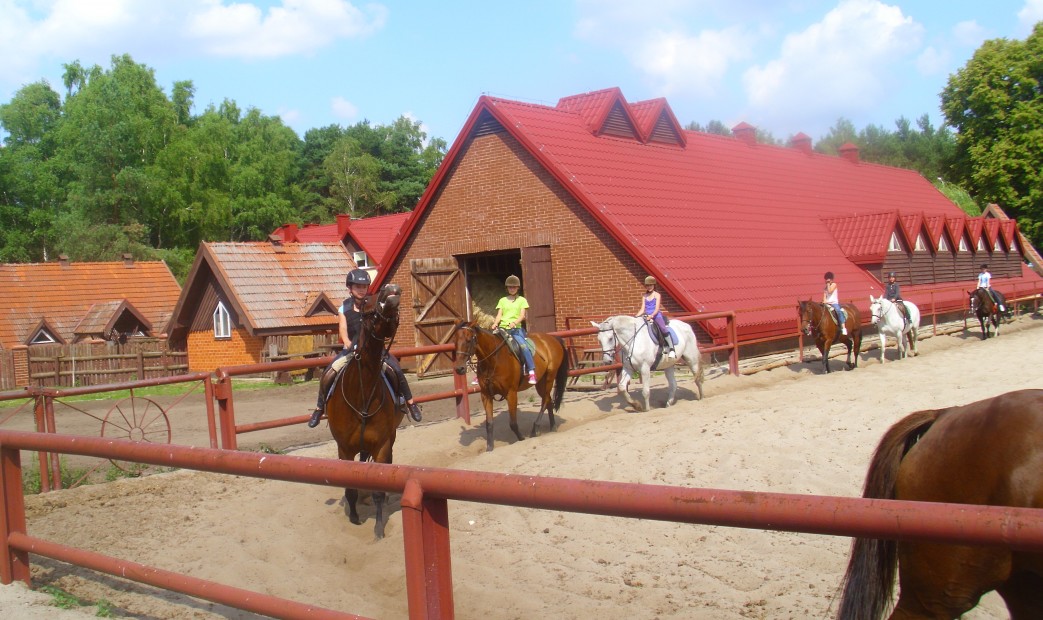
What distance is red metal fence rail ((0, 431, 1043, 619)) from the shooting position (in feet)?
7.72

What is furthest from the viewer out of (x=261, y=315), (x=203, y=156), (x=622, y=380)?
(x=203, y=156)

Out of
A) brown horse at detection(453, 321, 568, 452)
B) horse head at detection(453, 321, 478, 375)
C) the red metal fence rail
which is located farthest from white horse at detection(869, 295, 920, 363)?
the red metal fence rail

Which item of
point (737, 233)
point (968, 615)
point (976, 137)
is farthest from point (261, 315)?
point (976, 137)

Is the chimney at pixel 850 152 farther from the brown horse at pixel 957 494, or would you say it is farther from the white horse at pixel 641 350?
the brown horse at pixel 957 494

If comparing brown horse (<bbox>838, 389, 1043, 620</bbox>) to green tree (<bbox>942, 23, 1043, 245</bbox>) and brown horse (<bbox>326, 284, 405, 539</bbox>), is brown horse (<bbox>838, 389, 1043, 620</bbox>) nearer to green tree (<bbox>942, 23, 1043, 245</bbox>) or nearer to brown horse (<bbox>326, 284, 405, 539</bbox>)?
brown horse (<bbox>326, 284, 405, 539</bbox>)

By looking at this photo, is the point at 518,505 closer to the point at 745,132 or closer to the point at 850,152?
the point at 745,132

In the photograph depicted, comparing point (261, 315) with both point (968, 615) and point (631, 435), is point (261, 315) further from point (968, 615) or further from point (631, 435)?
point (968, 615)

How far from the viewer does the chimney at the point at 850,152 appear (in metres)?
39.2

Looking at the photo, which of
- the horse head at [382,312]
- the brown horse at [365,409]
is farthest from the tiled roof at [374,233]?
the horse head at [382,312]

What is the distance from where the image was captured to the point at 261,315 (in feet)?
92.4

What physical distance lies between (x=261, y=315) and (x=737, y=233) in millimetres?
15351

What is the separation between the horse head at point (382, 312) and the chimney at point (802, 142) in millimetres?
33612

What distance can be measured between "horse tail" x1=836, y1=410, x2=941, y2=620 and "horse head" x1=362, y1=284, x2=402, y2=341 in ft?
14.7

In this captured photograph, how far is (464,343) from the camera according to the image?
11.1m
